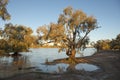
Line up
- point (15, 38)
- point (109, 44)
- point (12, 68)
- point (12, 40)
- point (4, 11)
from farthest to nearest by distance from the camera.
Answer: point (109, 44) → point (15, 38) → point (12, 40) → point (4, 11) → point (12, 68)

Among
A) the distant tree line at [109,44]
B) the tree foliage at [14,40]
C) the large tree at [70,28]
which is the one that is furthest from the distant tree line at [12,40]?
the distant tree line at [109,44]

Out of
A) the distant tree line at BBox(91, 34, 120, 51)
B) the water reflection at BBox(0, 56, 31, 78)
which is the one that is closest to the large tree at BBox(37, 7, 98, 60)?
the water reflection at BBox(0, 56, 31, 78)

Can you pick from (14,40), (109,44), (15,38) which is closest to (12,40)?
(14,40)

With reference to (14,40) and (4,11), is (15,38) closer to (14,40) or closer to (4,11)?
(14,40)

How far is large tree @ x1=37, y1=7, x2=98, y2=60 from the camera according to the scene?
130ft

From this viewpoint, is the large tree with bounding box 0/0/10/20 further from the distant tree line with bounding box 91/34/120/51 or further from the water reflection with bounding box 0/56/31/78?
the distant tree line with bounding box 91/34/120/51

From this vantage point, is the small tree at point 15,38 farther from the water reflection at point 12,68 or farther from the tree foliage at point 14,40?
the water reflection at point 12,68

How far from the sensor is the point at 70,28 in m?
40.7

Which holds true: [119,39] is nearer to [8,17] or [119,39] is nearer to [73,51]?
[73,51]

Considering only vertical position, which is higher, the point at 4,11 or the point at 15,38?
the point at 4,11

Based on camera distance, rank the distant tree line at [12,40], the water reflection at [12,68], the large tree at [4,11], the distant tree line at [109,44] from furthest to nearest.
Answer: the distant tree line at [109,44], the distant tree line at [12,40], the large tree at [4,11], the water reflection at [12,68]

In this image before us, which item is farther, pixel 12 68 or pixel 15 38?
pixel 15 38

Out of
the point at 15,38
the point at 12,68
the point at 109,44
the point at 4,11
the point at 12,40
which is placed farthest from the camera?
the point at 109,44

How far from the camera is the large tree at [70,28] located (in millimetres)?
39531
